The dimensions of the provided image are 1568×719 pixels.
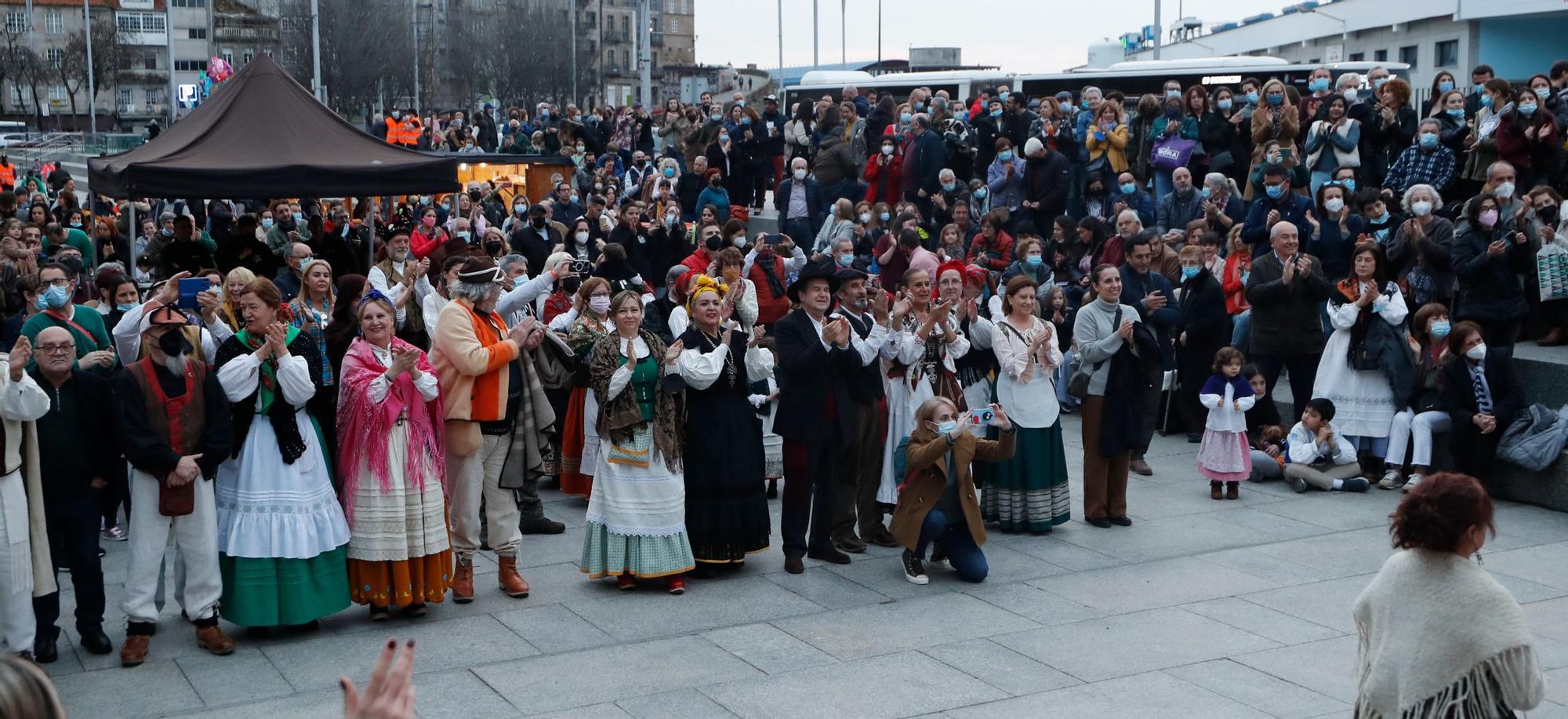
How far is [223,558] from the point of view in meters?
7.46

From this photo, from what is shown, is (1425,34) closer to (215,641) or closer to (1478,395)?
(1478,395)

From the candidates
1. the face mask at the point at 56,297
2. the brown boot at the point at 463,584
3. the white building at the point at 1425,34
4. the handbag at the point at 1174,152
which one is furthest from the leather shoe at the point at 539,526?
the white building at the point at 1425,34

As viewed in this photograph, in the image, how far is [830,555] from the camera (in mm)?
9180

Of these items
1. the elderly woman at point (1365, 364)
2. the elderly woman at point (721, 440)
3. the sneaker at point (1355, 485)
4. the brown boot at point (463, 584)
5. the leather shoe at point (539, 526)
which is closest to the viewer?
the brown boot at point (463, 584)

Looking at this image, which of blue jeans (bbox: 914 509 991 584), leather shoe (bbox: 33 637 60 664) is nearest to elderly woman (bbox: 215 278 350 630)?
leather shoe (bbox: 33 637 60 664)

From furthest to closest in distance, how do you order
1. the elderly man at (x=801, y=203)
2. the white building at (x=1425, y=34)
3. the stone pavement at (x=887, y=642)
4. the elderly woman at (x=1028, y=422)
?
1. the white building at (x=1425, y=34)
2. the elderly man at (x=801, y=203)
3. the elderly woman at (x=1028, y=422)
4. the stone pavement at (x=887, y=642)

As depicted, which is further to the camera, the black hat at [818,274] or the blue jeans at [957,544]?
the black hat at [818,274]

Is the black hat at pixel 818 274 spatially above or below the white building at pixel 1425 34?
below

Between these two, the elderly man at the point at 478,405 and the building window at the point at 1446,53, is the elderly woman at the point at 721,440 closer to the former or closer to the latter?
the elderly man at the point at 478,405

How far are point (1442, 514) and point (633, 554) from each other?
4.81m


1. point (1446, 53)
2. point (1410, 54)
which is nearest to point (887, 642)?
point (1446, 53)

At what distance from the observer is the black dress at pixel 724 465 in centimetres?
855

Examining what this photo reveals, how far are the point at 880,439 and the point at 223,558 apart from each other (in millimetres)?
3919

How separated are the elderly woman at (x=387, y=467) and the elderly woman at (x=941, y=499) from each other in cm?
259
